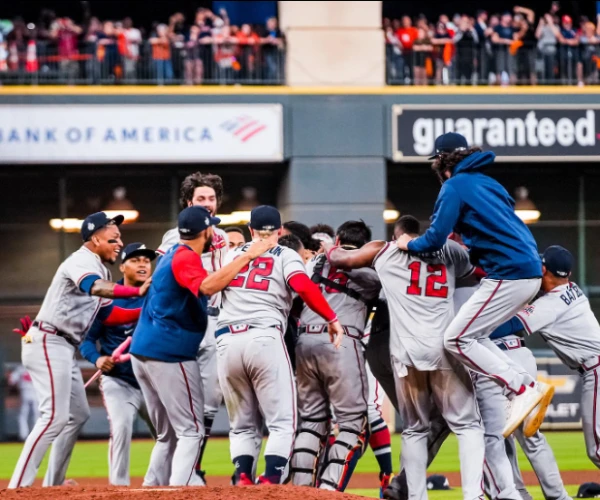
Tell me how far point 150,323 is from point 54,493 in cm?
142

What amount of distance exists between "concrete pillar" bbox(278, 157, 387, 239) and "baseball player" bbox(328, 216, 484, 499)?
9.72 metres

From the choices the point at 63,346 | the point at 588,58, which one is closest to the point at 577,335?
the point at 63,346

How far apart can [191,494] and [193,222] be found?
1930 mm

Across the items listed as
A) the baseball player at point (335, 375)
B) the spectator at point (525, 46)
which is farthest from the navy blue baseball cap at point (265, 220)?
the spectator at point (525, 46)

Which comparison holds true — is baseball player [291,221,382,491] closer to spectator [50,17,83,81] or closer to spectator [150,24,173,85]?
spectator [150,24,173,85]

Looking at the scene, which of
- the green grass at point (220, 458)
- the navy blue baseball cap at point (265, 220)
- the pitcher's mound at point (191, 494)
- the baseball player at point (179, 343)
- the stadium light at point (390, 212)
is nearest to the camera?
the pitcher's mound at point (191, 494)

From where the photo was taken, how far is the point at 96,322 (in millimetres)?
8961

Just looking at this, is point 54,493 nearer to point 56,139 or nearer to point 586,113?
point 56,139

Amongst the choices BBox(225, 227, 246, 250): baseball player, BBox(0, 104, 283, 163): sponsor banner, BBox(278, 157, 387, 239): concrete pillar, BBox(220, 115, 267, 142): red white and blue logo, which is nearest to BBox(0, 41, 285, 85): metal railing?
BBox(0, 104, 283, 163): sponsor banner

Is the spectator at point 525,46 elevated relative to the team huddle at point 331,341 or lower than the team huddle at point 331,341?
elevated

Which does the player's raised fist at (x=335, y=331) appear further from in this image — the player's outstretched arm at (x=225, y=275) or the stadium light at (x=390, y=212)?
the stadium light at (x=390, y=212)

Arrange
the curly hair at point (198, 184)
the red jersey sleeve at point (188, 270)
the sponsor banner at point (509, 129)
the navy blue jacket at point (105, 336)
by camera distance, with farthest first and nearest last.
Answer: the sponsor banner at point (509, 129) → the navy blue jacket at point (105, 336) → the curly hair at point (198, 184) → the red jersey sleeve at point (188, 270)

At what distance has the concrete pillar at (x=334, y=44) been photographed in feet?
57.0

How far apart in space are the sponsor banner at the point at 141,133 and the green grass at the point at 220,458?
451cm
